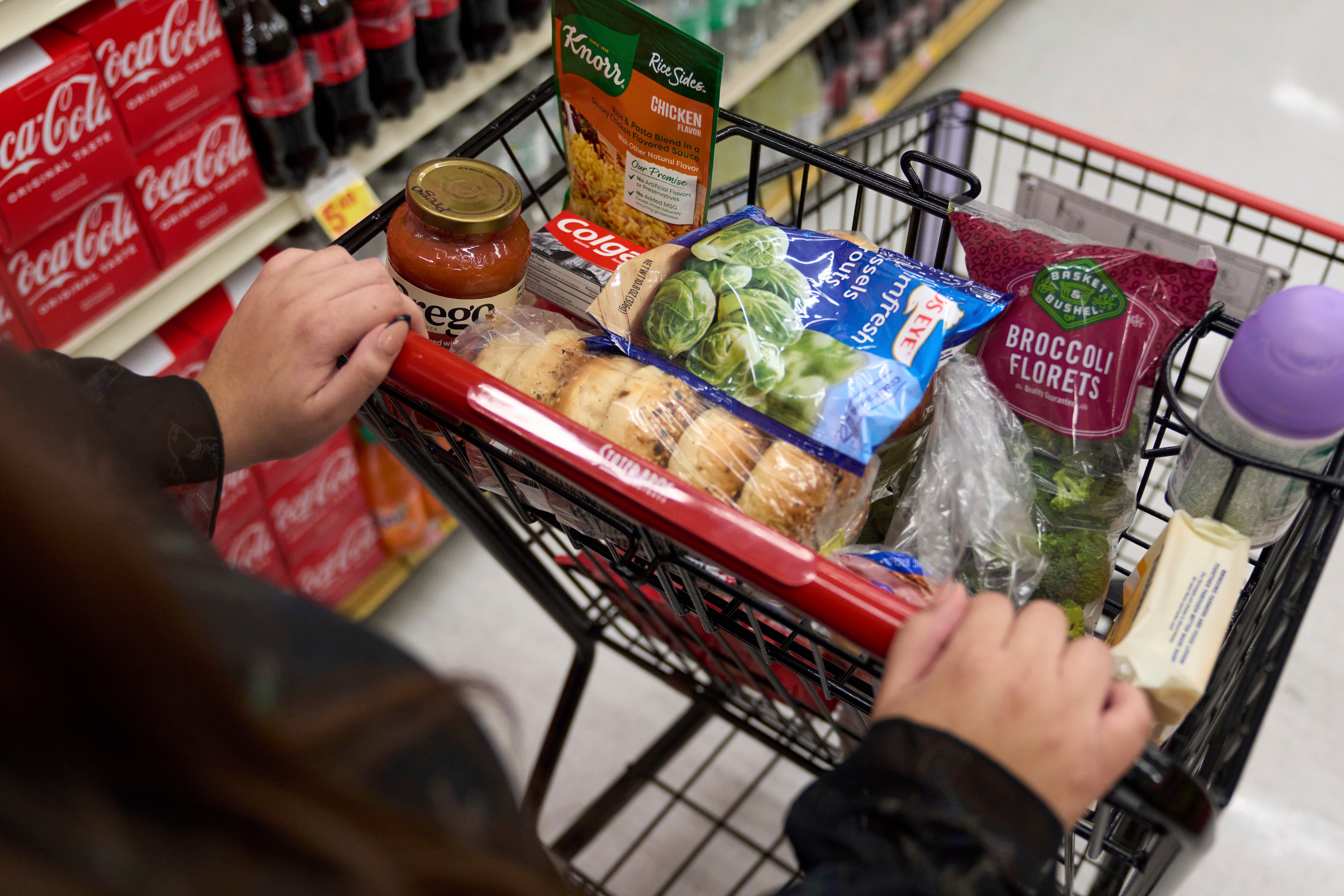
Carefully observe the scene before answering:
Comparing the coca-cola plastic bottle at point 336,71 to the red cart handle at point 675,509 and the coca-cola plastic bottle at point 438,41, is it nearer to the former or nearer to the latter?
the coca-cola plastic bottle at point 438,41

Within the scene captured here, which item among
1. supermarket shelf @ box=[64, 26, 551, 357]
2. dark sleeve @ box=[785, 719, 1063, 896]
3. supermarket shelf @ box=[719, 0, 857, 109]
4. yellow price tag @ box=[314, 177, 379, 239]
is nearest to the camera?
dark sleeve @ box=[785, 719, 1063, 896]

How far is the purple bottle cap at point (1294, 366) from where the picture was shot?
2.26 ft

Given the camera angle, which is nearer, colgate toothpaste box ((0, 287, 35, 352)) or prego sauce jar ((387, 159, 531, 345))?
prego sauce jar ((387, 159, 531, 345))

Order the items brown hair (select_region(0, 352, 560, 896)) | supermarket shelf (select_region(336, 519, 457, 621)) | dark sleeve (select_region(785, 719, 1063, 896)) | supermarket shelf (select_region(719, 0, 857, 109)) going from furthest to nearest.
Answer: supermarket shelf (select_region(719, 0, 857, 109))
supermarket shelf (select_region(336, 519, 457, 621))
dark sleeve (select_region(785, 719, 1063, 896))
brown hair (select_region(0, 352, 560, 896))

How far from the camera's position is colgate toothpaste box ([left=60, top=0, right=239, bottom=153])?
3.79ft

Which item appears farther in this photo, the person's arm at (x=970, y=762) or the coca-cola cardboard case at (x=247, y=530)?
the coca-cola cardboard case at (x=247, y=530)

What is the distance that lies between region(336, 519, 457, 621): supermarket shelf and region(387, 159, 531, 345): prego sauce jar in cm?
112

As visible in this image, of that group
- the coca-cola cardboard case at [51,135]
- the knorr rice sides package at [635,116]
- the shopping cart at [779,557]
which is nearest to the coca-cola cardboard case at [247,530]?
the coca-cola cardboard case at [51,135]

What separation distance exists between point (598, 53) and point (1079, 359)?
→ 462 mm

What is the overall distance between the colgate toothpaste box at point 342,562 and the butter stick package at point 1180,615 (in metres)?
1.36

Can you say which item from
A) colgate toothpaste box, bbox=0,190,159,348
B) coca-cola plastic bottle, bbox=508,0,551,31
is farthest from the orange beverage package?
coca-cola plastic bottle, bbox=508,0,551,31

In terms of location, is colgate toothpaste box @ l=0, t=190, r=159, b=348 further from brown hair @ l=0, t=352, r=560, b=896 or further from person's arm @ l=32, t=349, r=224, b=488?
brown hair @ l=0, t=352, r=560, b=896

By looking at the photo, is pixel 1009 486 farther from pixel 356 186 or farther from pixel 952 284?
pixel 356 186

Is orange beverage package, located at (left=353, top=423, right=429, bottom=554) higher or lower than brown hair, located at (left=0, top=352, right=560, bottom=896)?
lower
